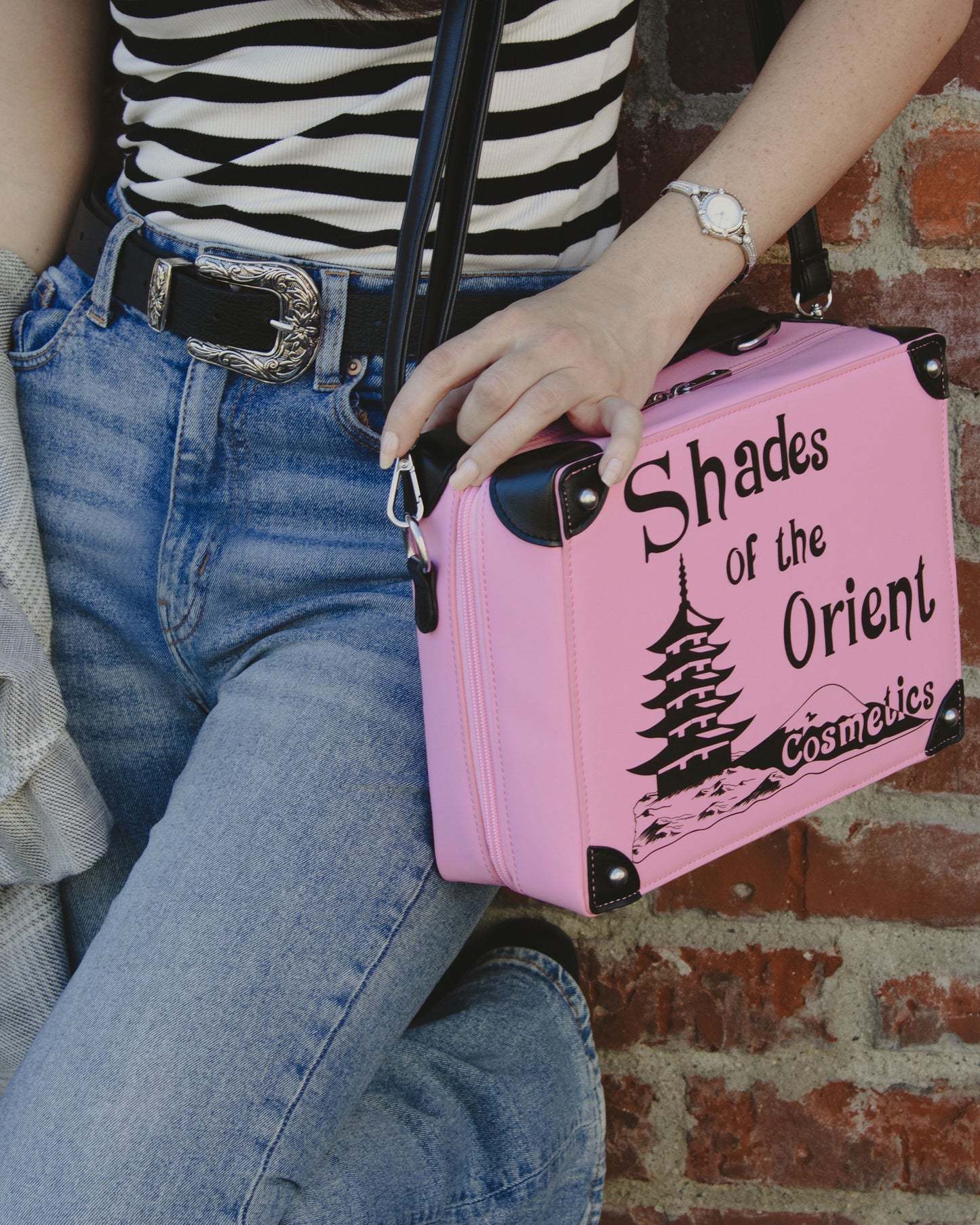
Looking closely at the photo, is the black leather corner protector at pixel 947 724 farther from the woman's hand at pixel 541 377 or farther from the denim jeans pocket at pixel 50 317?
the denim jeans pocket at pixel 50 317

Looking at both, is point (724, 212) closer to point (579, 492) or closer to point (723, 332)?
point (723, 332)

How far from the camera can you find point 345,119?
674mm

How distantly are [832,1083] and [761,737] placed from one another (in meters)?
0.61

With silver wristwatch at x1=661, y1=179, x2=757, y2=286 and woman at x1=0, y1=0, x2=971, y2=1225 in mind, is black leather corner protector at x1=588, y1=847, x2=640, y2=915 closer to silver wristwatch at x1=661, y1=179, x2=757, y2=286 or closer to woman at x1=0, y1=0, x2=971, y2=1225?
woman at x1=0, y1=0, x2=971, y2=1225

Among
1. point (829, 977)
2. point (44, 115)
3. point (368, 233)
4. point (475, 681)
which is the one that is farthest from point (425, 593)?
point (829, 977)

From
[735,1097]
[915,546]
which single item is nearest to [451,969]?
[735,1097]

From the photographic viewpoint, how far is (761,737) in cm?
65

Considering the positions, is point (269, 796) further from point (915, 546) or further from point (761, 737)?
point (915, 546)

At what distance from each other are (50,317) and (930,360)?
66 centimetres

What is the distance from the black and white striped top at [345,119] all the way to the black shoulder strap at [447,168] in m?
0.08

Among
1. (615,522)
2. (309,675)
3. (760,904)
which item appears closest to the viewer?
(615,522)

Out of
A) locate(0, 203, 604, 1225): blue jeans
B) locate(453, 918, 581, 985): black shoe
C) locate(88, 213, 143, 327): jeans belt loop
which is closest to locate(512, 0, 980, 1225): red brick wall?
locate(453, 918, 581, 985): black shoe

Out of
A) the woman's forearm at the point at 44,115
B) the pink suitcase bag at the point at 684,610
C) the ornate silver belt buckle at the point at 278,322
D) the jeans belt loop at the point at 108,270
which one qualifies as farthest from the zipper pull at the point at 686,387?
the woman's forearm at the point at 44,115

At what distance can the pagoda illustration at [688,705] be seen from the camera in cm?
59
